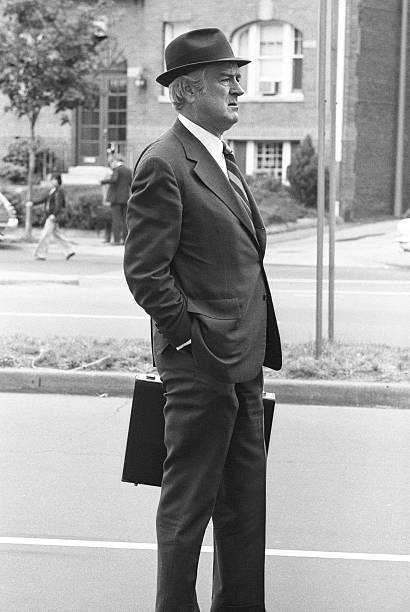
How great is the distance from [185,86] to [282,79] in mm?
29089

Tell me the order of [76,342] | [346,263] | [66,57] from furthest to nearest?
[66,57] → [346,263] → [76,342]

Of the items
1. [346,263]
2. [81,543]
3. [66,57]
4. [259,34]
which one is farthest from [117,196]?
[81,543]

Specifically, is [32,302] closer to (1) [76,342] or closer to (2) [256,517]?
(1) [76,342]

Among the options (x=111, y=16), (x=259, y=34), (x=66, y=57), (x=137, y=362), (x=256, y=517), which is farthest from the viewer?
(x=259, y=34)

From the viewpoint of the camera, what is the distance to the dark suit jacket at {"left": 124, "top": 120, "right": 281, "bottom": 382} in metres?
4.00

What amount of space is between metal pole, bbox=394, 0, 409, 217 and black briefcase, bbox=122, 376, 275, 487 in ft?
96.4

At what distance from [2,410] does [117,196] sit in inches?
686

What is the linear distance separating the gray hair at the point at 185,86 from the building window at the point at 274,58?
94.8 ft

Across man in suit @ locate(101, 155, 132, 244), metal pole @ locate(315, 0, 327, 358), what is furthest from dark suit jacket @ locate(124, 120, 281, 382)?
man in suit @ locate(101, 155, 132, 244)

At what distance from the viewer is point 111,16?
96.4 ft

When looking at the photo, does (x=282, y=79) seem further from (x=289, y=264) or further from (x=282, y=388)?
(x=282, y=388)

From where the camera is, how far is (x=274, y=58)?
107 feet

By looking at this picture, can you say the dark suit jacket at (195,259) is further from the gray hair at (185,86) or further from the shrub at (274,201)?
the shrub at (274,201)

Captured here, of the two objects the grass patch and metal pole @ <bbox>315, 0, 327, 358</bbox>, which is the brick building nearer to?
the grass patch
